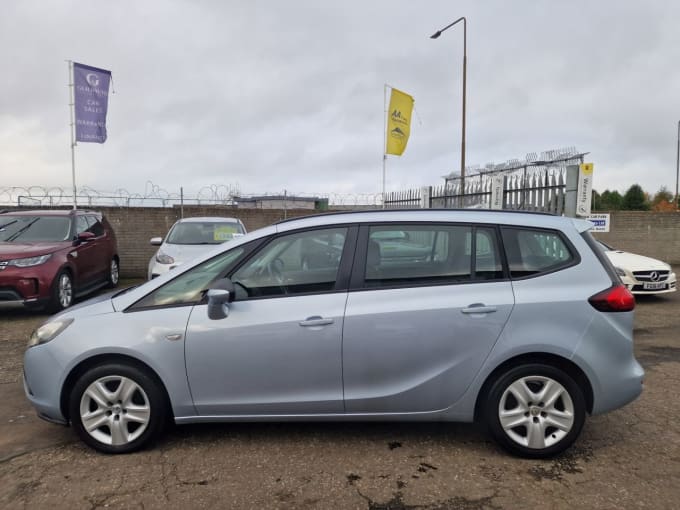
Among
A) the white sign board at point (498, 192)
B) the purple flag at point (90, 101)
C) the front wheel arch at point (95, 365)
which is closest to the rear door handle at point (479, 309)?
the front wheel arch at point (95, 365)

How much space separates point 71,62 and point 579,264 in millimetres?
12769

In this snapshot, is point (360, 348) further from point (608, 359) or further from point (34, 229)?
point (34, 229)

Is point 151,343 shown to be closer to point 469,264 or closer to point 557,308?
point 469,264

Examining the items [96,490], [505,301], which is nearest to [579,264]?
[505,301]

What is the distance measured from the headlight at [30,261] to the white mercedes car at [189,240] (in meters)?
1.53

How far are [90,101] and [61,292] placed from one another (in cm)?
687

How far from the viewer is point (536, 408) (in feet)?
10.0

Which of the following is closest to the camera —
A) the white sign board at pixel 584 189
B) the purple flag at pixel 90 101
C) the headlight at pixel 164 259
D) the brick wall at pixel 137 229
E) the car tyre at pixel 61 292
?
the car tyre at pixel 61 292

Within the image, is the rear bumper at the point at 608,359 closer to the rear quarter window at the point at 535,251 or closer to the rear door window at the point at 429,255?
the rear quarter window at the point at 535,251

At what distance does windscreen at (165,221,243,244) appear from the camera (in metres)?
8.94

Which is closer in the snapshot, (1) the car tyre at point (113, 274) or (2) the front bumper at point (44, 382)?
(2) the front bumper at point (44, 382)

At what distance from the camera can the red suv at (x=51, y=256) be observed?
6832 millimetres

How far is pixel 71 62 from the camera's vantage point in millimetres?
11688

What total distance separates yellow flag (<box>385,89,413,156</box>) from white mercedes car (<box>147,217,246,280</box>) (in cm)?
806
